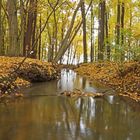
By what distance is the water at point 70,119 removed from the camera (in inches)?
177

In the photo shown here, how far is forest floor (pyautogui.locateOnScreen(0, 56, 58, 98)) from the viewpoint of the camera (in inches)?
342

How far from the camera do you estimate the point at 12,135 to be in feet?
14.4

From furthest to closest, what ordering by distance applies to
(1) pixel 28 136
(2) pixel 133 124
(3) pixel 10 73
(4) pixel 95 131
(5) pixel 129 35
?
1. (5) pixel 129 35
2. (3) pixel 10 73
3. (2) pixel 133 124
4. (4) pixel 95 131
5. (1) pixel 28 136

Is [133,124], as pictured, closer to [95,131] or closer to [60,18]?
[95,131]

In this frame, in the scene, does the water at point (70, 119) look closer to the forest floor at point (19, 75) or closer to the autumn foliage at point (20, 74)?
the forest floor at point (19, 75)

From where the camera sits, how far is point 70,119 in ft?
18.2

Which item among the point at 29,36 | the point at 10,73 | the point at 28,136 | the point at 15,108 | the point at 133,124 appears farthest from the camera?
the point at 29,36

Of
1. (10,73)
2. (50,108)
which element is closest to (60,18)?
(10,73)

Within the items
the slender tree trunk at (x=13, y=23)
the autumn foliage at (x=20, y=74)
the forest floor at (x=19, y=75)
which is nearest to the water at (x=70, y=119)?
the forest floor at (x=19, y=75)

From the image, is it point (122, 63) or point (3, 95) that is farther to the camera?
point (122, 63)

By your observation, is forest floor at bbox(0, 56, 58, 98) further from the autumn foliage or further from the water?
the water

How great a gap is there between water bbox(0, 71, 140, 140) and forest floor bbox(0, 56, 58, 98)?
108 centimetres

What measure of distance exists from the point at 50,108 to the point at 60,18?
32.6 m

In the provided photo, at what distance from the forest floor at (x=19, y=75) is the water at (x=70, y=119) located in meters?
1.08
